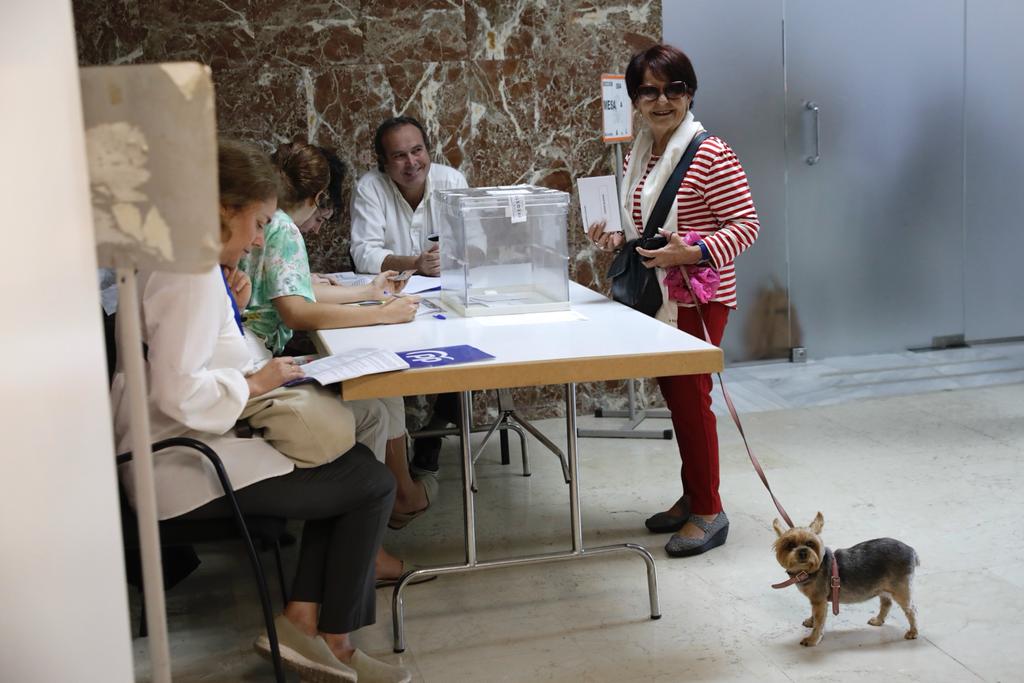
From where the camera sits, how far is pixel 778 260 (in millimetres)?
6129

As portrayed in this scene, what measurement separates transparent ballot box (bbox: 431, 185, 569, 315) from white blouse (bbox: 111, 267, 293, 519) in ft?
3.16

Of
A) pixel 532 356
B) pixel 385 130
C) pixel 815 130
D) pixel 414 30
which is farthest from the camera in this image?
pixel 815 130

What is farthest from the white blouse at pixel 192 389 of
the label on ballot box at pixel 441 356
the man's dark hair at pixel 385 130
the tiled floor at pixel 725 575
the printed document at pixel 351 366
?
the man's dark hair at pixel 385 130

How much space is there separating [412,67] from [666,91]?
5.30 feet

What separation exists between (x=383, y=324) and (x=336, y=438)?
0.77m

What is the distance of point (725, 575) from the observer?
137 inches

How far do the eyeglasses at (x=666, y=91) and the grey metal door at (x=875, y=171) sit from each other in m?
2.53

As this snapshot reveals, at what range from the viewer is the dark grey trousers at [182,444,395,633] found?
2674mm

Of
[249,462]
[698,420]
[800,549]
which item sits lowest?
[800,549]

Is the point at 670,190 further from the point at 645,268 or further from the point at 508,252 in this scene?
the point at 508,252

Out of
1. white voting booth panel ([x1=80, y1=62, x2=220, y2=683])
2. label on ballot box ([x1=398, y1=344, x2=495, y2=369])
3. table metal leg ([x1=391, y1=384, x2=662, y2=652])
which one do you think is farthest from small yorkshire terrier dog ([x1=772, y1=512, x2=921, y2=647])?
white voting booth panel ([x1=80, y1=62, x2=220, y2=683])

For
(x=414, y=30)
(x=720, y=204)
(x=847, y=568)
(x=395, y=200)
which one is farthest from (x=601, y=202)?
(x=414, y=30)

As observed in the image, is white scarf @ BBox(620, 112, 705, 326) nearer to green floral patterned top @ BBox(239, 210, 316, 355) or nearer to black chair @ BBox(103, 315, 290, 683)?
green floral patterned top @ BBox(239, 210, 316, 355)

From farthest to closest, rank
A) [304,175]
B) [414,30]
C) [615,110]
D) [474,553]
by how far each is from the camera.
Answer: [615,110], [414,30], [304,175], [474,553]
